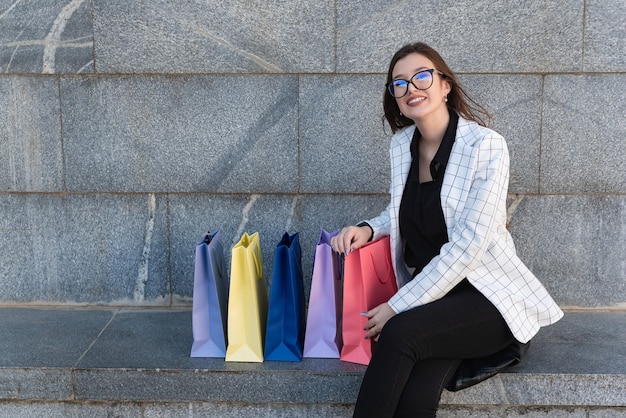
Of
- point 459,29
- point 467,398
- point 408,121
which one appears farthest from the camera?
point 459,29

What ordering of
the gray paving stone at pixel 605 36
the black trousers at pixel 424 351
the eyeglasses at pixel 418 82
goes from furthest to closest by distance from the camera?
the gray paving stone at pixel 605 36 → the eyeglasses at pixel 418 82 → the black trousers at pixel 424 351

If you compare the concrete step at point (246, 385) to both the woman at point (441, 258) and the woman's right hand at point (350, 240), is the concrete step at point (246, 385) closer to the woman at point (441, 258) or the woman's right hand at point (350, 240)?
the woman at point (441, 258)

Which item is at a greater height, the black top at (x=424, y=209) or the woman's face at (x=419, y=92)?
the woman's face at (x=419, y=92)

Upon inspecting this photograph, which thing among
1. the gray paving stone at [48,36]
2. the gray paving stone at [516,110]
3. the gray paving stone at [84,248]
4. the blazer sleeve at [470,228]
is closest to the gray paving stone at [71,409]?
the gray paving stone at [84,248]

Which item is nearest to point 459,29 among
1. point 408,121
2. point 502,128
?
point 502,128

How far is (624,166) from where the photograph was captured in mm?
4160

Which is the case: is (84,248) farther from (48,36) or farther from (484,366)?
(484,366)

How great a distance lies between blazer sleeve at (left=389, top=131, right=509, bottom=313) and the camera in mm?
2803

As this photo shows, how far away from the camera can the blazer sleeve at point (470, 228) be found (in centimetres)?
280

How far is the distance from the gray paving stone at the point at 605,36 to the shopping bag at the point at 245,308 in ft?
8.39

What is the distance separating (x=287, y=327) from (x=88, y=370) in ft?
3.42

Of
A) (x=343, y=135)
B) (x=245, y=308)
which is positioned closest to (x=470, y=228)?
(x=245, y=308)

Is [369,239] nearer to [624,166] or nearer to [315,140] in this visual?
[315,140]

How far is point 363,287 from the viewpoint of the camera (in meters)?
3.15
